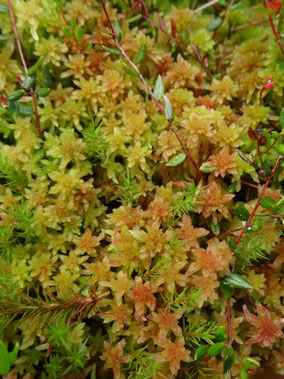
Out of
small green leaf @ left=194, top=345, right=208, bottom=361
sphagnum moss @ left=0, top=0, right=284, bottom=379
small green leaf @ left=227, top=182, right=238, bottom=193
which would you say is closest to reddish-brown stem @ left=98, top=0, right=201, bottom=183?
sphagnum moss @ left=0, top=0, right=284, bottom=379

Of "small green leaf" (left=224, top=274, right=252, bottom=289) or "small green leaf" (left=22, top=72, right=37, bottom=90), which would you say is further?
"small green leaf" (left=22, top=72, right=37, bottom=90)

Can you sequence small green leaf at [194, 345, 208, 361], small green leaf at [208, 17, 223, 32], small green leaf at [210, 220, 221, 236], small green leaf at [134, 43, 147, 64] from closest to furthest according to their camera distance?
small green leaf at [194, 345, 208, 361] → small green leaf at [210, 220, 221, 236] → small green leaf at [134, 43, 147, 64] → small green leaf at [208, 17, 223, 32]

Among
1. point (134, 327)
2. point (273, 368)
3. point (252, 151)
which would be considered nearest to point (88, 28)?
point (252, 151)

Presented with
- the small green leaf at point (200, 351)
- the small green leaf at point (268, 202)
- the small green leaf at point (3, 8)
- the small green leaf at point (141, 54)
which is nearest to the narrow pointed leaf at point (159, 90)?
the small green leaf at point (141, 54)

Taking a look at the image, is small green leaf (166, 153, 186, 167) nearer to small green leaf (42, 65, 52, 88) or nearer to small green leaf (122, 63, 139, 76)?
small green leaf (122, 63, 139, 76)

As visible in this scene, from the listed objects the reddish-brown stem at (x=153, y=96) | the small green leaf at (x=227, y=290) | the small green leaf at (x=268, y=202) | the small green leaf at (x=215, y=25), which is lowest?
the small green leaf at (x=227, y=290)

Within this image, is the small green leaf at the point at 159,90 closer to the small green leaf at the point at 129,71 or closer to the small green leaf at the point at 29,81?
the small green leaf at the point at 129,71

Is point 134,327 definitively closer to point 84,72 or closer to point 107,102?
point 107,102
